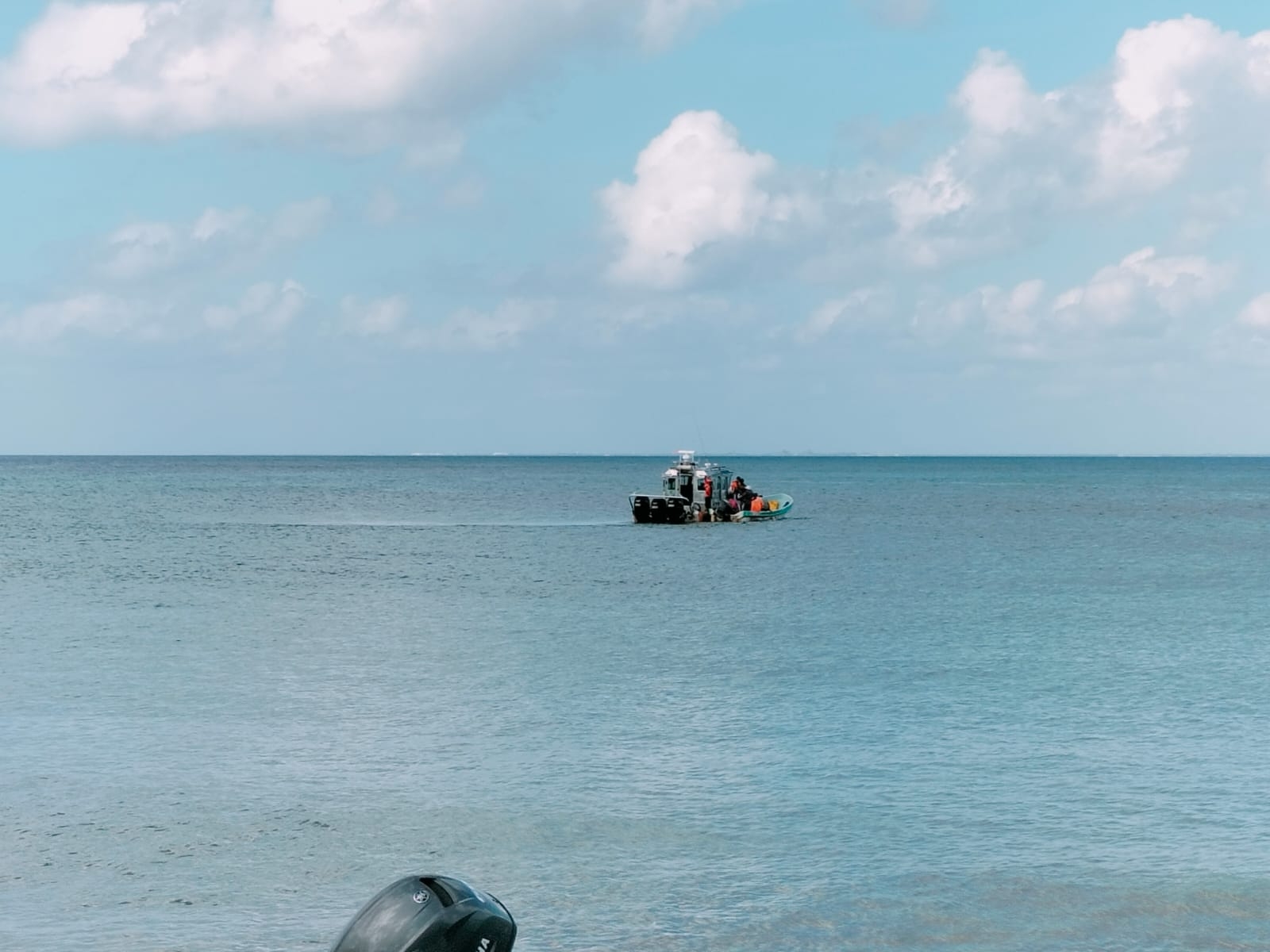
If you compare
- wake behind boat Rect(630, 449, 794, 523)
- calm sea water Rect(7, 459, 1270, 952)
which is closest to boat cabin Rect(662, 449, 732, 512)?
wake behind boat Rect(630, 449, 794, 523)

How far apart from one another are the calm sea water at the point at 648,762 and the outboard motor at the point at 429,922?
5.77 meters

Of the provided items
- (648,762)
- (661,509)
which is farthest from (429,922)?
(661,509)

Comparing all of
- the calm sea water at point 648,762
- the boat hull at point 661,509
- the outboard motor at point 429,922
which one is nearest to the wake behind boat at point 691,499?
the boat hull at point 661,509

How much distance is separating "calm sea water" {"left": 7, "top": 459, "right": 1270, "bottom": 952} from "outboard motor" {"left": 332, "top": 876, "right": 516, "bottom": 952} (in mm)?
5767

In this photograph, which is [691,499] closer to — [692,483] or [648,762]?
→ [692,483]

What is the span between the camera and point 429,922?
9.00 m

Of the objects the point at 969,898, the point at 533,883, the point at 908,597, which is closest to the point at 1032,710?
the point at 969,898

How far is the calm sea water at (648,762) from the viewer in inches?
622

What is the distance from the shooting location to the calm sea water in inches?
622

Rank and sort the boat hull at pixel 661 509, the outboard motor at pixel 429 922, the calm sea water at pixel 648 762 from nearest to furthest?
the outboard motor at pixel 429 922 < the calm sea water at pixel 648 762 < the boat hull at pixel 661 509

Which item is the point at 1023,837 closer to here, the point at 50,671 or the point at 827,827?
the point at 827,827

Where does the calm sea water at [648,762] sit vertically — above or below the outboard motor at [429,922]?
below

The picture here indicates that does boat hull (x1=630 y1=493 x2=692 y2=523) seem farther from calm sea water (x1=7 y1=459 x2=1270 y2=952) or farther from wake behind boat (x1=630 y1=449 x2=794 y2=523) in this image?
calm sea water (x1=7 y1=459 x2=1270 y2=952)

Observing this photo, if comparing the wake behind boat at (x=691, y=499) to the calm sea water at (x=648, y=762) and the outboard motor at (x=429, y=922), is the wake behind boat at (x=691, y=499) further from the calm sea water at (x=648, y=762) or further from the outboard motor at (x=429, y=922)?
the outboard motor at (x=429, y=922)
